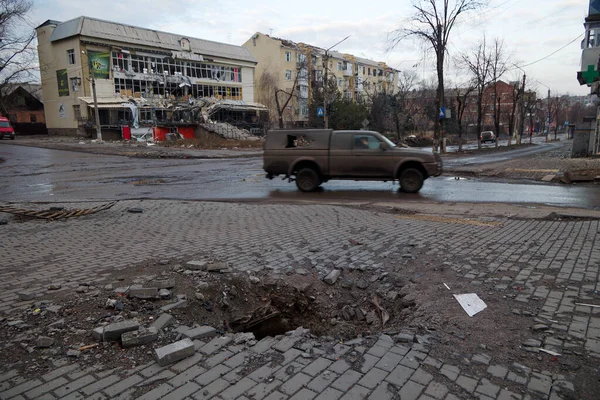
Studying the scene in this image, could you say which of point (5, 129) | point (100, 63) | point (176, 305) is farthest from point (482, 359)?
point (100, 63)

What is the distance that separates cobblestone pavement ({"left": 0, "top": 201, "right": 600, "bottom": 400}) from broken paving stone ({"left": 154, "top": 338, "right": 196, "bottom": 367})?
5cm

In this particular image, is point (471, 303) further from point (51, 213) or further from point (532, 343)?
point (51, 213)

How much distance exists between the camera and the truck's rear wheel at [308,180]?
43.8 ft

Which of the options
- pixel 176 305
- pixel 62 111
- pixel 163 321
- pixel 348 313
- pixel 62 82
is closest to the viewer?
pixel 163 321

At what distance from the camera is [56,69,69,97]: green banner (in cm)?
4922

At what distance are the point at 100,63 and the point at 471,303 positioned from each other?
53570mm

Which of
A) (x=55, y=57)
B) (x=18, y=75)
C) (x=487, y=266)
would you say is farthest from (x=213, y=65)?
(x=487, y=266)

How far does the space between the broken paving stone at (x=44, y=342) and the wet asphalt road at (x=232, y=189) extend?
8.95 metres

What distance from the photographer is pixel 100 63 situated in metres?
47.8

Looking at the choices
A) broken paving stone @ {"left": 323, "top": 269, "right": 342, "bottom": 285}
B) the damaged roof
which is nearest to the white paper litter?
broken paving stone @ {"left": 323, "top": 269, "right": 342, "bottom": 285}

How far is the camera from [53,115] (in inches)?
2061

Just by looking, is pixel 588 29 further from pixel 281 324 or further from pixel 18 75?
pixel 18 75

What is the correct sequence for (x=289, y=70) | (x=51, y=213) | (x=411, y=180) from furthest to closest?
1. (x=289, y=70)
2. (x=411, y=180)
3. (x=51, y=213)

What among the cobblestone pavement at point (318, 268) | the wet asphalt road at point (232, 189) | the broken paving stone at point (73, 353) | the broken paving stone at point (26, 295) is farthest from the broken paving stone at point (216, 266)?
the wet asphalt road at point (232, 189)
